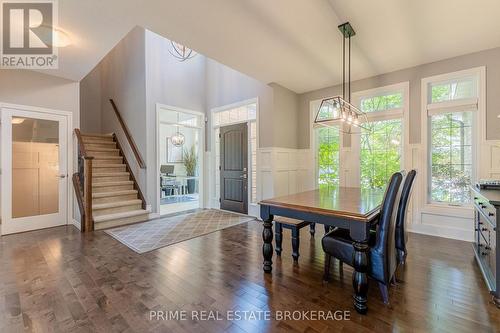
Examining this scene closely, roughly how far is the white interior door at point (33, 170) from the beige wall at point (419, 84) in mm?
4768

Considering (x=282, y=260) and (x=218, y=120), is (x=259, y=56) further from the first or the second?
(x=282, y=260)

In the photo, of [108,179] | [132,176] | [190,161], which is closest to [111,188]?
[108,179]

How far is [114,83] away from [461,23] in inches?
278

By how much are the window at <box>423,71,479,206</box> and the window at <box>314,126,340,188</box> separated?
4.89 feet

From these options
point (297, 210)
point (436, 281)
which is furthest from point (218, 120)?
point (436, 281)

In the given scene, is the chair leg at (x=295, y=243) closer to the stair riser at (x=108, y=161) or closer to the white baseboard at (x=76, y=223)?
the white baseboard at (x=76, y=223)

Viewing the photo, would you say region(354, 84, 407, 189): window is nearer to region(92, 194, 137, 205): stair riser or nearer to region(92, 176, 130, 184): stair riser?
region(92, 194, 137, 205): stair riser

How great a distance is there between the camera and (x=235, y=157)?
5.30 meters

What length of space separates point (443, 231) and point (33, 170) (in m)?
6.76

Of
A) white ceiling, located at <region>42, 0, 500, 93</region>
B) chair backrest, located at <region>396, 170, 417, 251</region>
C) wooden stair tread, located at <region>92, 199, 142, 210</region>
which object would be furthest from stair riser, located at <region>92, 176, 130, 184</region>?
chair backrest, located at <region>396, 170, 417, 251</region>

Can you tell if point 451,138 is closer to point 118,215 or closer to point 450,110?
point 450,110

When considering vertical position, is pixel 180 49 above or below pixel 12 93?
above

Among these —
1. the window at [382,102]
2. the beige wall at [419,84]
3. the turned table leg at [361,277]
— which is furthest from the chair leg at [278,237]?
the window at [382,102]

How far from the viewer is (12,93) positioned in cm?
372
